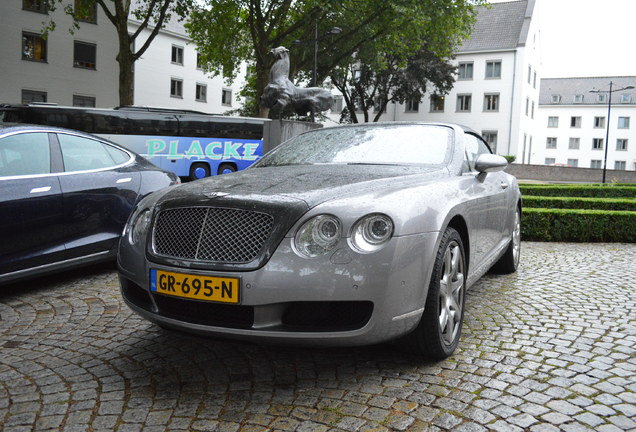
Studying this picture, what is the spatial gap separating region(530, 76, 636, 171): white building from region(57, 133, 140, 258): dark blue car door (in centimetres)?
7683

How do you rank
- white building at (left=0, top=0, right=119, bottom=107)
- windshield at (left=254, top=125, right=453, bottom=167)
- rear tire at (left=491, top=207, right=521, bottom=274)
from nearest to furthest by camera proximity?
windshield at (left=254, top=125, right=453, bottom=167) → rear tire at (left=491, top=207, right=521, bottom=274) → white building at (left=0, top=0, right=119, bottom=107)

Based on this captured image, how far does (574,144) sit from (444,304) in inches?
3234

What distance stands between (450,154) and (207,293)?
7.11 feet

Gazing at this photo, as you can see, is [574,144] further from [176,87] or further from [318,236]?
[318,236]

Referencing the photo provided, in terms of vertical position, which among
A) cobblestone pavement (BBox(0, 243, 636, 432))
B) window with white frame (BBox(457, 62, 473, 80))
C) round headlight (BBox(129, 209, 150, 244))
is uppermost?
window with white frame (BBox(457, 62, 473, 80))

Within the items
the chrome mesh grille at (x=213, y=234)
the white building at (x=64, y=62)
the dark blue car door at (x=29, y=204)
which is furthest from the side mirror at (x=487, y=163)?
the white building at (x=64, y=62)

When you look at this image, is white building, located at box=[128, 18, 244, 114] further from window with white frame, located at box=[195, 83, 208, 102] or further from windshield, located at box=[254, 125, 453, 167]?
windshield, located at box=[254, 125, 453, 167]

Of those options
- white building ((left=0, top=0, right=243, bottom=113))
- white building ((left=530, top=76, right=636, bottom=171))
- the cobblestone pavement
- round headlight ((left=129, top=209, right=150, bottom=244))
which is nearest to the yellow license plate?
round headlight ((left=129, top=209, right=150, bottom=244))

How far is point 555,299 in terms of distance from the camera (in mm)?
5195

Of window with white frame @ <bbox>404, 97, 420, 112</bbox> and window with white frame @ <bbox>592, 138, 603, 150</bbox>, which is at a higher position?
window with white frame @ <bbox>404, 97, 420, 112</bbox>

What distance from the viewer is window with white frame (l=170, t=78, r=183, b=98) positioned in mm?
42281

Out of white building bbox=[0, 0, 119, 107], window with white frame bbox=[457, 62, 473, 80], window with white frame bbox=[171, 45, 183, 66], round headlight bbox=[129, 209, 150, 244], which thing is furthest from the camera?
window with white frame bbox=[457, 62, 473, 80]

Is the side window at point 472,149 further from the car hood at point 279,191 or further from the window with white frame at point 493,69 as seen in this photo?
the window with white frame at point 493,69

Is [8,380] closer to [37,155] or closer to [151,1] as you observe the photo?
[37,155]
